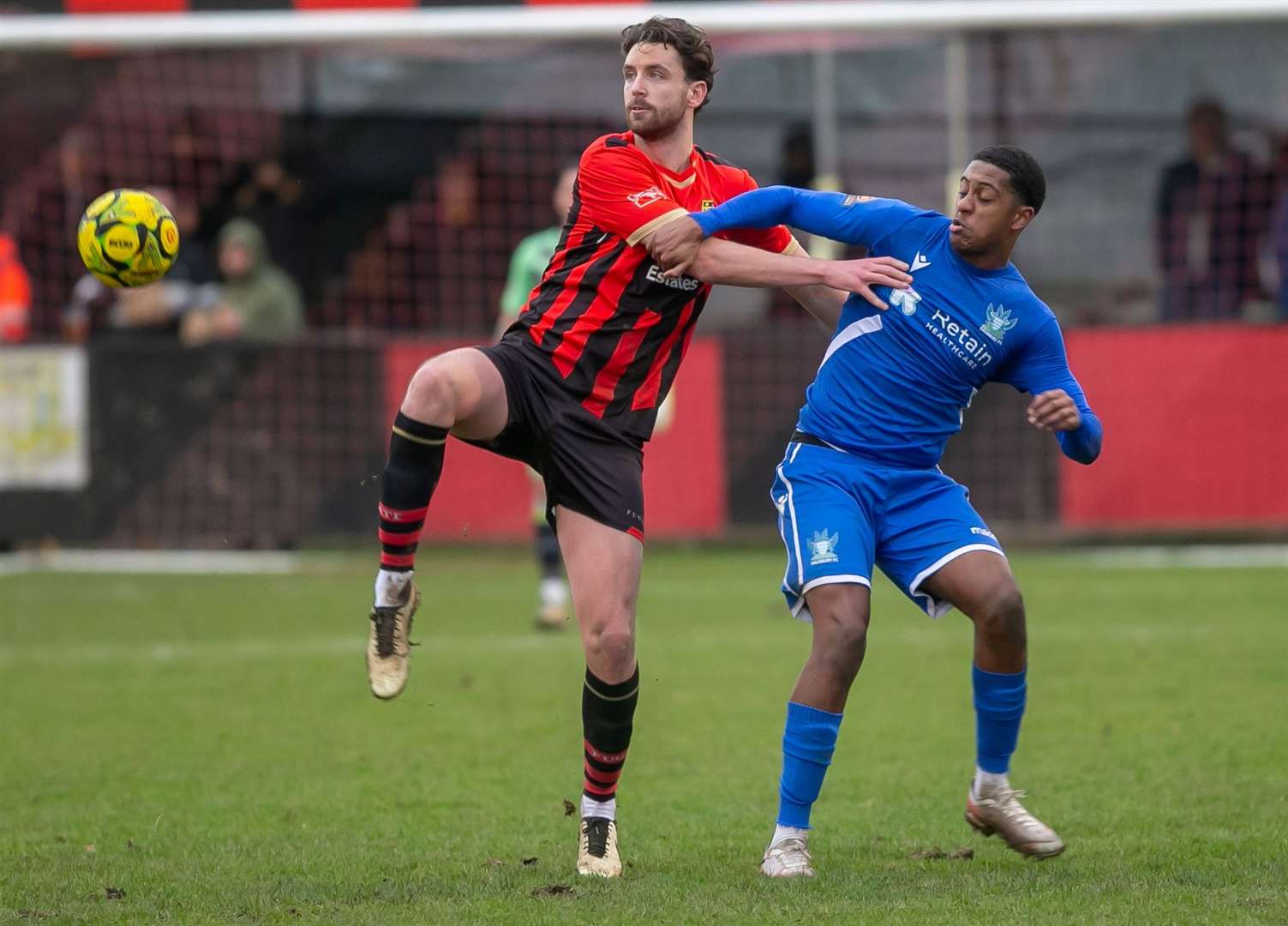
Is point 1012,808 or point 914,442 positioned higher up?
point 914,442

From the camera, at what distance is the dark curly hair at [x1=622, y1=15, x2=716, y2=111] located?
18.5 ft

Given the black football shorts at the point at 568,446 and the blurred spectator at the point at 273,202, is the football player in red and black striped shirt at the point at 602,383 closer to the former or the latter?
the black football shorts at the point at 568,446

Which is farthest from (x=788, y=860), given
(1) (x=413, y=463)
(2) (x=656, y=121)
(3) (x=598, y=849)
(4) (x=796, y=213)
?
(2) (x=656, y=121)

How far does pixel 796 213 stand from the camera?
5.61m

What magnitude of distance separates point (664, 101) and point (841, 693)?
6.00ft

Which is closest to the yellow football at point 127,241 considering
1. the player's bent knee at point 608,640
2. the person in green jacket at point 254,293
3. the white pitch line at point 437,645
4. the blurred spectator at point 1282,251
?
the player's bent knee at point 608,640

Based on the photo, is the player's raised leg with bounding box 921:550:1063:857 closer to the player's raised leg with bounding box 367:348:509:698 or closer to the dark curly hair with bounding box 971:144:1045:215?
the dark curly hair with bounding box 971:144:1045:215

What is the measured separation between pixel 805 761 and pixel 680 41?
84.9 inches

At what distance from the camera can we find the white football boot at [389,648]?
18.3ft

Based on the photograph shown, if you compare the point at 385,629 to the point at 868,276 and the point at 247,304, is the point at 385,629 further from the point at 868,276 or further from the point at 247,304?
the point at 247,304

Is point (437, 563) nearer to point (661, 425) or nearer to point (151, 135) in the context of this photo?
point (661, 425)

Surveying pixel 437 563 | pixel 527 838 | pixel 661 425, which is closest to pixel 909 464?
pixel 527 838

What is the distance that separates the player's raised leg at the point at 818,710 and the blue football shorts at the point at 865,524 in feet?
0.26

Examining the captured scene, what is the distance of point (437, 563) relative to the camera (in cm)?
1495
